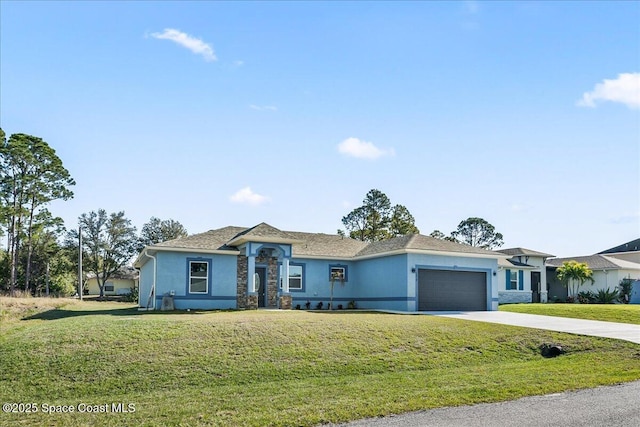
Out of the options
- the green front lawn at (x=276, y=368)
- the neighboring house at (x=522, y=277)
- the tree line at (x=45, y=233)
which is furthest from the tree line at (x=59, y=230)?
the green front lawn at (x=276, y=368)

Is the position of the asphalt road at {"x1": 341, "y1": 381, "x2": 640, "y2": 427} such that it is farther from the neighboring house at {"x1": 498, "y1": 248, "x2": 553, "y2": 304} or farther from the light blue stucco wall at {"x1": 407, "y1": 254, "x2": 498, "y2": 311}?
the neighboring house at {"x1": 498, "y1": 248, "x2": 553, "y2": 304}

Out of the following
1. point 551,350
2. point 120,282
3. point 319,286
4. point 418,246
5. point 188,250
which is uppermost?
point 418,246

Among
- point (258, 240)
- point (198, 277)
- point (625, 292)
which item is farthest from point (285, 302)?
point (625, 292)

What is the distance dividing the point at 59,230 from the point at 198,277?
2891cm

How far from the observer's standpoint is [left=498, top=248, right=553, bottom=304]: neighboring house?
35969 millimetres

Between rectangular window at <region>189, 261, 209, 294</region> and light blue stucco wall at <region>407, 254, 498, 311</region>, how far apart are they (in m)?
9.17

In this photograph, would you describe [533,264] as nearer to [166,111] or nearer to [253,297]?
[253,297]

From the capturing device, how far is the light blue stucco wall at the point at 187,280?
76.7 ft

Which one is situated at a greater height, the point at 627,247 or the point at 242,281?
the point at 627,247

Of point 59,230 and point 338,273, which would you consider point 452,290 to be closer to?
point 338,273

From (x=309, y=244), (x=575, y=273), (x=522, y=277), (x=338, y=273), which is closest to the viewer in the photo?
(x=338, y=273)

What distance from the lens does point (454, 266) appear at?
2623 centimetres

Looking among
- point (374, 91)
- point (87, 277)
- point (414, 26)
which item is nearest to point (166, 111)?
point (374, 91)

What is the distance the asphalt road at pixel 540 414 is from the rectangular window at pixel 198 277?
54.8 ft
